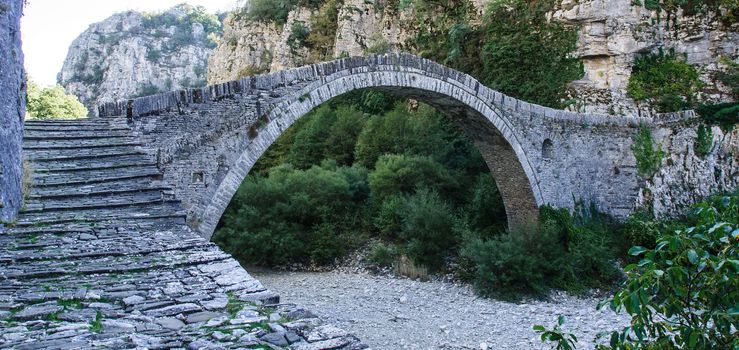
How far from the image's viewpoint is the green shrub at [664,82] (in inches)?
622

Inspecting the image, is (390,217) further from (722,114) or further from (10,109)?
(10,109)

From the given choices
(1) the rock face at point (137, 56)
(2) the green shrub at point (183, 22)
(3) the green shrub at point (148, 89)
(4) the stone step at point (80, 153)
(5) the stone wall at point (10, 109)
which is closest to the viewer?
(5) the stone wall at point (10, 109)

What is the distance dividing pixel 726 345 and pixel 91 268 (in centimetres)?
309

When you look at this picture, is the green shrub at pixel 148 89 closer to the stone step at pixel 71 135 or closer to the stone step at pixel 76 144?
the stone step at pixel 71 135

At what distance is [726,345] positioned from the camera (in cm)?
238

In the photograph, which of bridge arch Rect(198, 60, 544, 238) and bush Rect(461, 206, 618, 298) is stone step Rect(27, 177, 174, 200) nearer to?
bridge arch Rect(198, 60, 544, 238)

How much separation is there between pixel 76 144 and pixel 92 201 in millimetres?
1282

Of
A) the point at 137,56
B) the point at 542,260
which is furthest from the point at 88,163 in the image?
the point at 137,56

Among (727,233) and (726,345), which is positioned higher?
(727,233)

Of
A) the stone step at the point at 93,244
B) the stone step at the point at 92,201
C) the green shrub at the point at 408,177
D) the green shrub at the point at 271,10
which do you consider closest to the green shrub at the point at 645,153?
the green shrub at the point at 408,177

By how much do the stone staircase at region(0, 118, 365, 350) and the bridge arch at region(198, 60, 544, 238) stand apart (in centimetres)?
327

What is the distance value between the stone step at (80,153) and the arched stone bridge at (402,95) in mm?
1572

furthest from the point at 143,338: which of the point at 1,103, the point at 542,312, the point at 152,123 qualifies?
the point at 542,312

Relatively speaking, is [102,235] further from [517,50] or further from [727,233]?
[517,50]
